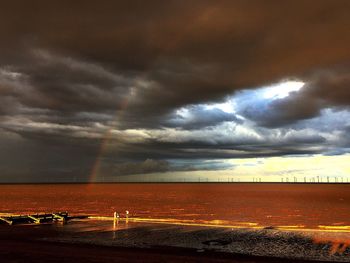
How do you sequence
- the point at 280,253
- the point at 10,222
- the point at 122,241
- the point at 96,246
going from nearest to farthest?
the point at 280,253 → the point at 96,246 → the point at 122,241 → the point at 10,222

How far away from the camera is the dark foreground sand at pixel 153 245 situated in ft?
86.0

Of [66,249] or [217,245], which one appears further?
[217,245]

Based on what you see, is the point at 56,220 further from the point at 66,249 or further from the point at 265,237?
the point at 265,237

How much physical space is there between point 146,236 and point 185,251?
7.64 metres

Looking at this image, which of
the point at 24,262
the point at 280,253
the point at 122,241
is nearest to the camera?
the point at 24,262

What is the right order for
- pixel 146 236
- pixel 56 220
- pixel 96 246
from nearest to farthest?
pixel 96 246 → pixel 146 236 → pixel 56 220

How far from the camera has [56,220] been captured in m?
47.2

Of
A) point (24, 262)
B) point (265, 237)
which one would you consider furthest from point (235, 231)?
point (24, 262)

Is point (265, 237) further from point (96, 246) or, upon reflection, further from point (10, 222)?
point (10, 222)

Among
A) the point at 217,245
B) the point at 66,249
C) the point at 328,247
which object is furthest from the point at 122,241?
the point at 328,247

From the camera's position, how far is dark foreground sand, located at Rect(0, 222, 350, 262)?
86.0 feet

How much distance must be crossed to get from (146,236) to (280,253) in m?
12.8

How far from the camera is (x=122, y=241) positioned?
1293 inches

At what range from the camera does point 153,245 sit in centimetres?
3109
